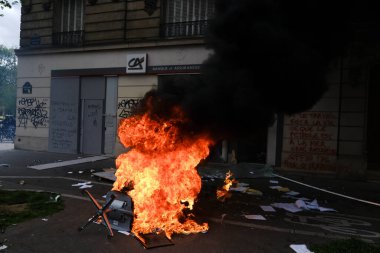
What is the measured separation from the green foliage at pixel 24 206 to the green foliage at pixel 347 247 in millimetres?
4519

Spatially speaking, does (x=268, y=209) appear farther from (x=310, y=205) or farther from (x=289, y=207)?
(x=310, y=205)

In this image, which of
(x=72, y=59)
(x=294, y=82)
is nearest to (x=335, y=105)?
(x=294, y=82)

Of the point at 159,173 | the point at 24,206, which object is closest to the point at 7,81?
the point at 24,206

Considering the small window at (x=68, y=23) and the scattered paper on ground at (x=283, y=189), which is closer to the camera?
the scattered paper on ground at (x=283, y=189)

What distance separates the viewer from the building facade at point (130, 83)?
1127 centimetres

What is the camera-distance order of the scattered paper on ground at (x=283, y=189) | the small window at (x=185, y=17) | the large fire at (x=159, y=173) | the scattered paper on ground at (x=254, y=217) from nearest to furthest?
the large fire at (x=159, y=173), the scattered paper on ground at (x=254, y=217), the scattered paper on ground at (x=283, y=189), the small window at (x=185, y=17)

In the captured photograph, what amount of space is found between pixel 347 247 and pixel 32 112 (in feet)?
49.4

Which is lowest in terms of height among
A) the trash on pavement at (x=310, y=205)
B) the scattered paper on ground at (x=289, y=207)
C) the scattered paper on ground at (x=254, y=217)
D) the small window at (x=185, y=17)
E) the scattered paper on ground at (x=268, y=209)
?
the scattered paper on ground at (x=254, y=217)

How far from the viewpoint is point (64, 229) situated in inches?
220

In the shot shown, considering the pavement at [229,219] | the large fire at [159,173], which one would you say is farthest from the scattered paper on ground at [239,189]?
the large fire at [159,173]

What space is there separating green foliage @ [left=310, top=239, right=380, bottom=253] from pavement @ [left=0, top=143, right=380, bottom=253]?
1.08 ft

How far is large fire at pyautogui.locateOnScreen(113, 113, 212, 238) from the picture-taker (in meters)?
5.61

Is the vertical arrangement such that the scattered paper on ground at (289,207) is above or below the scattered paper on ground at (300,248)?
above

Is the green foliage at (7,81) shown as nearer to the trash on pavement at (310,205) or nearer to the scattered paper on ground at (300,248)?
the trash on pavement at (310,205)
